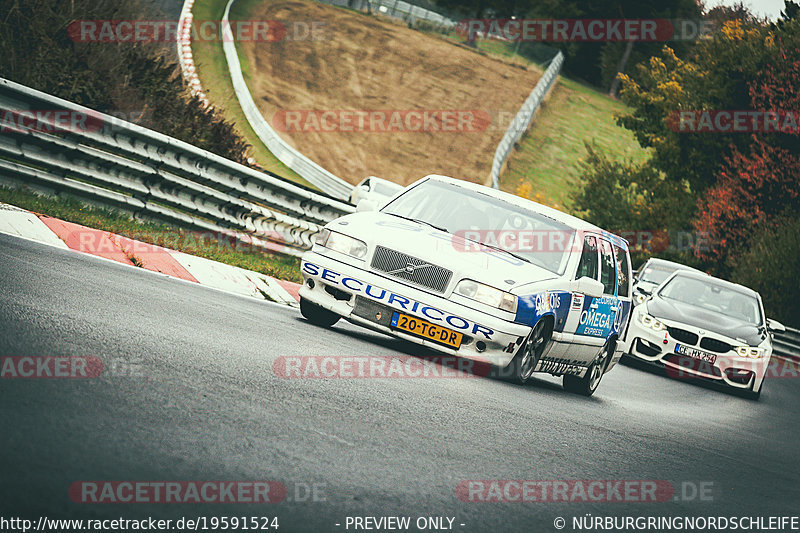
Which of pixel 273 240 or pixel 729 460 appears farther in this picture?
pixel 273 240

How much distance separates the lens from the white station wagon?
818 centimetres

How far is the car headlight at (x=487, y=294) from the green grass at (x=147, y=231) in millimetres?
4250

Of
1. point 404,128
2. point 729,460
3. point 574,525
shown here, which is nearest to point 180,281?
point 729,460

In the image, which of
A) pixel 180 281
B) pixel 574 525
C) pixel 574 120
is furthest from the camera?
pixel 574 120

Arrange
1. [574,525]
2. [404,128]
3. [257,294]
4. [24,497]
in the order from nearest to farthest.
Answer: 1. [24,497]
2. [574,525]
3. [257,294]
4. [404,128]

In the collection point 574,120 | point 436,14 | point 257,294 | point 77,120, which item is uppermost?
point 436,14

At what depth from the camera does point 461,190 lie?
9844 millimetres

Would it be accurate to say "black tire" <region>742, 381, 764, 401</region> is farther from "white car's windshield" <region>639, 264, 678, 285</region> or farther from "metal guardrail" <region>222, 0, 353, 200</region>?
"metal guardrail" <region>222, 0, 353, 200</region>

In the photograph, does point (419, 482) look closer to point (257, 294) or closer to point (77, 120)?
point (257, 294)

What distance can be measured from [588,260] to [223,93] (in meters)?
30.9

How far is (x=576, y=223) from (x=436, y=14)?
71.1 metres

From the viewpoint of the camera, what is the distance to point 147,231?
435 inches

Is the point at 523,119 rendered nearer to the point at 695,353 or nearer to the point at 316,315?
the point at 695,353

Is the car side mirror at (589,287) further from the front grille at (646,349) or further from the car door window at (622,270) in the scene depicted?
the front grille at (646,349)
